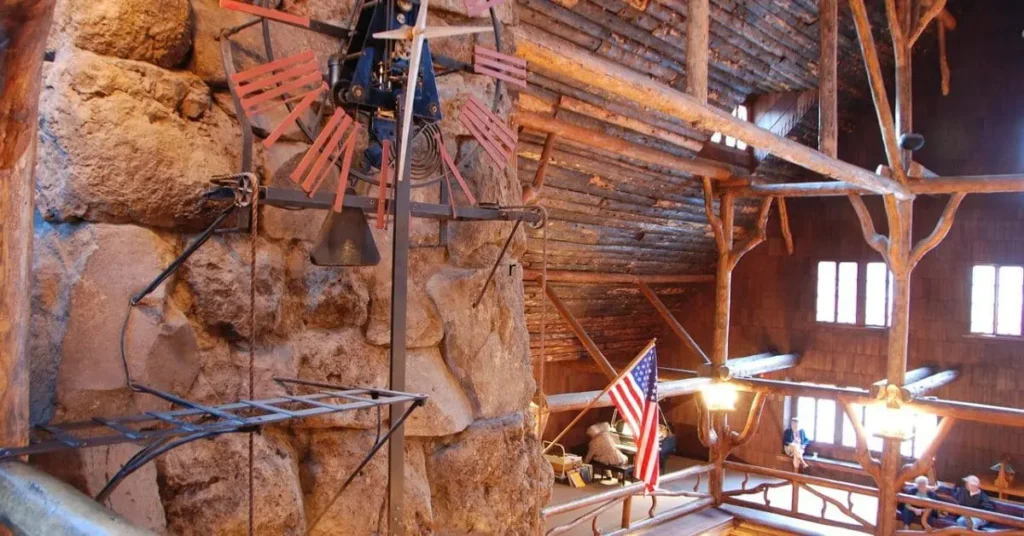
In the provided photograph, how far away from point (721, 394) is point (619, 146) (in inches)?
121

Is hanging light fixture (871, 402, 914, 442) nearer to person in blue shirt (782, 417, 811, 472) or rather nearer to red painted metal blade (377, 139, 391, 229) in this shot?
person in blue shirt (782, 417, 811, 472)

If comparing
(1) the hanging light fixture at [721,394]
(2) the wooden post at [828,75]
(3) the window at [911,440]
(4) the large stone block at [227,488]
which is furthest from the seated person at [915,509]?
(4) the large stone block at [227,488]

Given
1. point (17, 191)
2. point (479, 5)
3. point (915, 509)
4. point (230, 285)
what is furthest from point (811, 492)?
point (17, 191)

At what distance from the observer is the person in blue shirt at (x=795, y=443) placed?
10.2m

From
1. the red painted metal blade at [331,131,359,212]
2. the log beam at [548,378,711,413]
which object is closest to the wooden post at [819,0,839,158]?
the log beam at [548,378,711,413]

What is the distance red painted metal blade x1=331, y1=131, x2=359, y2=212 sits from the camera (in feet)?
6.84

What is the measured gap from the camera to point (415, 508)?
2449 millimetres

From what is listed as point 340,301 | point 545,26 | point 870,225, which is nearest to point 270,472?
point 340,301

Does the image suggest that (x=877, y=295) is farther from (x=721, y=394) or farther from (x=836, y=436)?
(x=721, y=394)

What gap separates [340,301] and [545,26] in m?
3.78

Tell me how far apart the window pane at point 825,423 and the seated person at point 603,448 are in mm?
2707

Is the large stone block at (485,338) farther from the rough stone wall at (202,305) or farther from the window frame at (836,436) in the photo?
the window frame at (836,436)

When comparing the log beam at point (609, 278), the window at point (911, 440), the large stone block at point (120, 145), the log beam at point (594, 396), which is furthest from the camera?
the window at point (911, 440)

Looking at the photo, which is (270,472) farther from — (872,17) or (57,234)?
(872,17)
